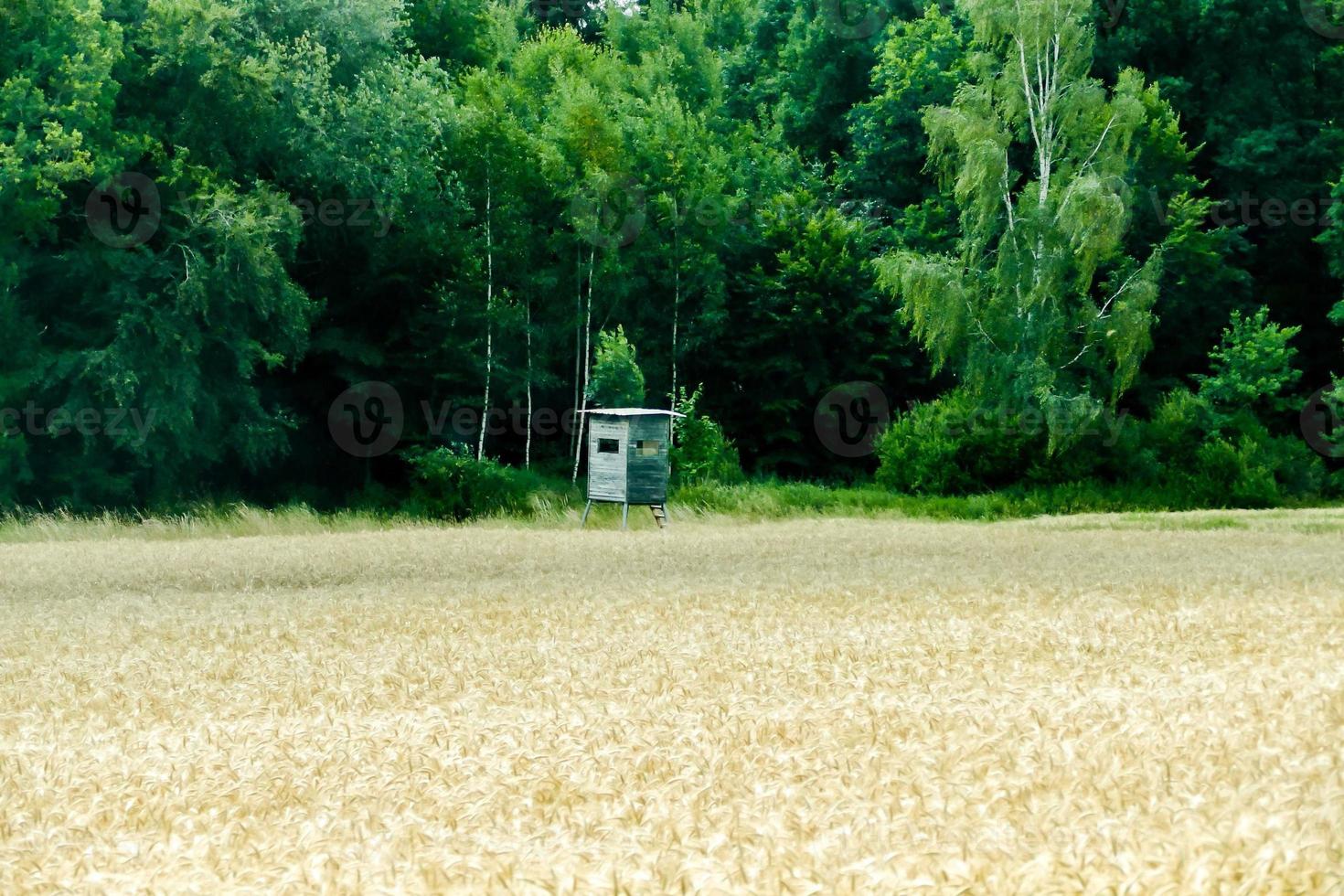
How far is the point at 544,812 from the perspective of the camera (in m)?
5.01

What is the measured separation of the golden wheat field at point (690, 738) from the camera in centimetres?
423

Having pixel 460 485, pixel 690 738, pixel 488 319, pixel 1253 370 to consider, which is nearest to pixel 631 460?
pixel 460 485

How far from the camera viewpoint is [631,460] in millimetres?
24969

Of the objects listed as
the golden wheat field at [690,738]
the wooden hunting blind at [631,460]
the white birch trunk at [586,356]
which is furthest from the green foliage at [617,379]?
the golden wheat field at [690,738]

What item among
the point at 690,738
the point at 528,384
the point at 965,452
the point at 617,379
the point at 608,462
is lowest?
the point at 690,738

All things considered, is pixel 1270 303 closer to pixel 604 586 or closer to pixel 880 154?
pixel 880 154

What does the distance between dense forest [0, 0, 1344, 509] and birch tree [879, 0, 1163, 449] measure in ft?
0.30

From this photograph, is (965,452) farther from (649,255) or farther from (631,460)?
(649,255)

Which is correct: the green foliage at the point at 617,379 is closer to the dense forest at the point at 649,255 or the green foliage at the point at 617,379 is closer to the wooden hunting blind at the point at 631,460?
the dense forest at the point at 649,255

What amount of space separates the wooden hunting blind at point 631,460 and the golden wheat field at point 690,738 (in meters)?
11.3

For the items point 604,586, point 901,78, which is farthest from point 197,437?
point 901,78

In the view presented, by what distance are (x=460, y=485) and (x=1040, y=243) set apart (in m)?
13.5

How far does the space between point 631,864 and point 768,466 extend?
1234 inches

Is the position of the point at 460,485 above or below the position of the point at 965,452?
below
